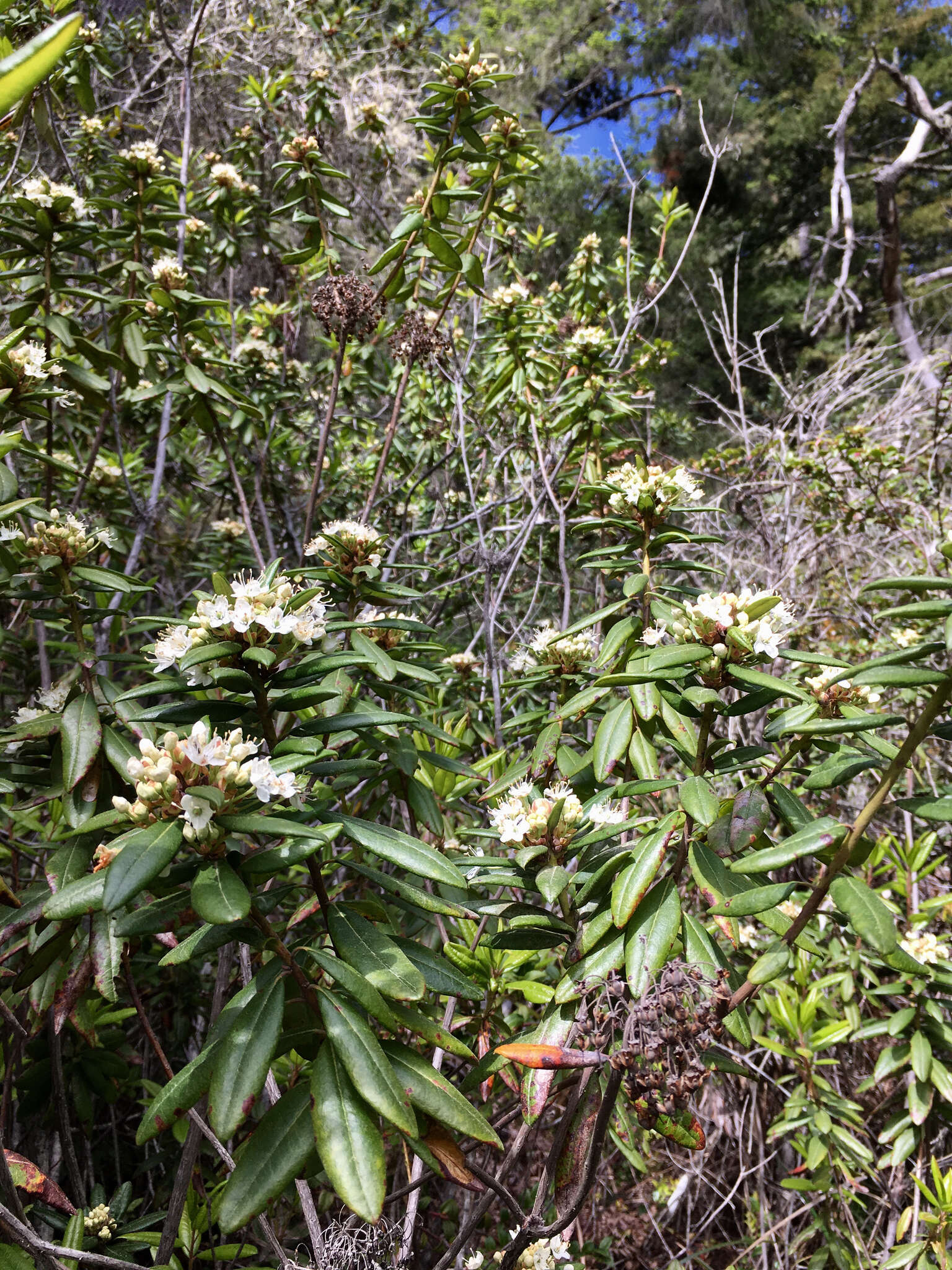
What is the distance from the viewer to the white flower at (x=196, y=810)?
95cm

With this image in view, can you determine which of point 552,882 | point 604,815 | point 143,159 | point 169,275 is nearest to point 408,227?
point 169,275

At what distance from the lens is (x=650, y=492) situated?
165 cm

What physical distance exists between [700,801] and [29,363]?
170 cm

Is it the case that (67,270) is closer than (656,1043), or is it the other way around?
(656,1043)

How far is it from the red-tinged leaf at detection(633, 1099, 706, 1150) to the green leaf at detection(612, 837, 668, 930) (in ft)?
0.77

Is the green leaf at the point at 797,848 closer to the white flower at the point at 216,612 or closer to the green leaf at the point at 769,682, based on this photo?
the green leaf at the point at 769,682

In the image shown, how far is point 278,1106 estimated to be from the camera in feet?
3.29

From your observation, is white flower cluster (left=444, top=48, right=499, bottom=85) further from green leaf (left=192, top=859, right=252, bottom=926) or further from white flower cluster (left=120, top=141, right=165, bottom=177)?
green leaf (left=192, top=859, right=252, bottom=926)

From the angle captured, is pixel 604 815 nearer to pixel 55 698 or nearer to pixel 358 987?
pixel 358 987

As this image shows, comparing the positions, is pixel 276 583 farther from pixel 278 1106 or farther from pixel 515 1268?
pixel 515 1268

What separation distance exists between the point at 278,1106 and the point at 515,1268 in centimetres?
103

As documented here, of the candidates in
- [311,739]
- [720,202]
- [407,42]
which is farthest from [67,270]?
[720,202]

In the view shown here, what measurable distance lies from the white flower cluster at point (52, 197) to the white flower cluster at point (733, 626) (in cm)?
202

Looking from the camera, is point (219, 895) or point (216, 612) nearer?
point (219, 895)
